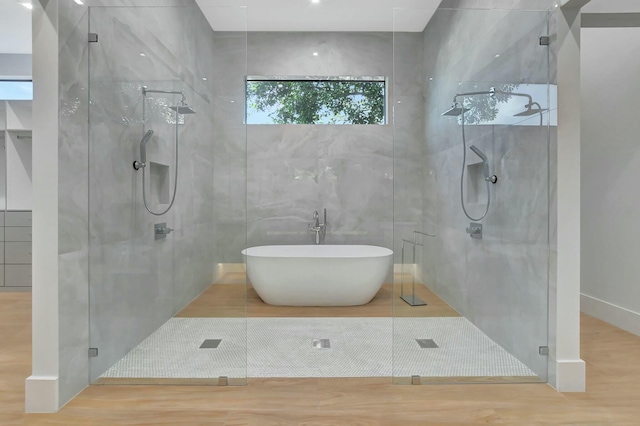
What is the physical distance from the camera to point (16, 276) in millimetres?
4902

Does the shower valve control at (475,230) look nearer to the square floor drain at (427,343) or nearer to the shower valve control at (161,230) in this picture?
the square floor drain at (427,343)

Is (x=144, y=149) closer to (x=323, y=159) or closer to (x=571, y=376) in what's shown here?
(x=323, y=159)

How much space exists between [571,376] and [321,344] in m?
1.61

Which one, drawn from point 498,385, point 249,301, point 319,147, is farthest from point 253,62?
point 498,385

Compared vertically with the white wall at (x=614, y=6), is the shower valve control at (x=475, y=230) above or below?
below

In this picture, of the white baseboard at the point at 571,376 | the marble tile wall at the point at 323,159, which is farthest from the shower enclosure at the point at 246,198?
the marble tile wall at the point at 323,159

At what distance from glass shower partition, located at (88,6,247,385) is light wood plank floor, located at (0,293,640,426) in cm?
20

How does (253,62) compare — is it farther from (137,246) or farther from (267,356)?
(267,356)

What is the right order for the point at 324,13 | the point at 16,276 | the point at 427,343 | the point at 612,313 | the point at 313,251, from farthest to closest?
the point at 16,276, the point at 324,13, the point at 313,251, the point at 612,313, the point at 427,343

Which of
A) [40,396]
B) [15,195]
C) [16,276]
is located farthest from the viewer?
[15,195]

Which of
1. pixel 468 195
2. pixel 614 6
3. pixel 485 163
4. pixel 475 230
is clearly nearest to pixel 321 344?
pixel 475 230

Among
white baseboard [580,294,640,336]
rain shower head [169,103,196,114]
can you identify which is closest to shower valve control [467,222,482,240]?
white baseboard [580,294,640,336]

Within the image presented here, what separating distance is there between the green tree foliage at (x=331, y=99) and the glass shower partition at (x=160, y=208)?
7.97 ft

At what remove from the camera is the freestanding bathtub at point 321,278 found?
367 centimetres
